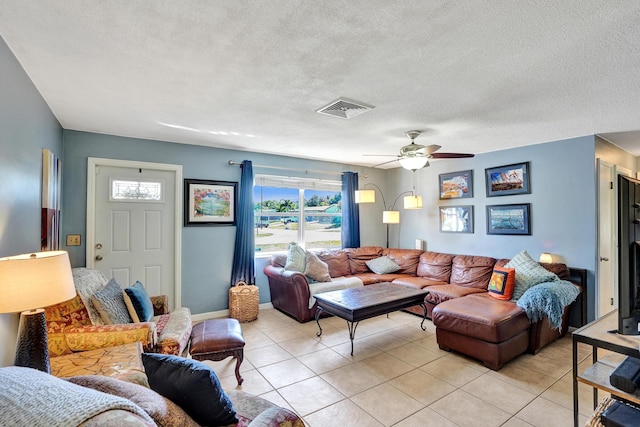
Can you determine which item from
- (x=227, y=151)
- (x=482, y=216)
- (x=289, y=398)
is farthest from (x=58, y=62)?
(x=482, y=216)

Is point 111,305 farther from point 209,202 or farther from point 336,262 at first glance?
point 336,262

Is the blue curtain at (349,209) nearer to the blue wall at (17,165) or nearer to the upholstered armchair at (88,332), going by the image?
the upholstered armchair at (88,332)

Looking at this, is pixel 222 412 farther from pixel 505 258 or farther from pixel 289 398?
pixel 505 258

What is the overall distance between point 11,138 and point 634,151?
23.2ft

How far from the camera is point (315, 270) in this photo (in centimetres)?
455

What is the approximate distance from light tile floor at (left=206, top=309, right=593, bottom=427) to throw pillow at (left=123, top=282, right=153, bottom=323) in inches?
32.0

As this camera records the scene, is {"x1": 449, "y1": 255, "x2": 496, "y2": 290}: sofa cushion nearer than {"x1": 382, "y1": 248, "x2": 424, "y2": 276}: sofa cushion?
Yes

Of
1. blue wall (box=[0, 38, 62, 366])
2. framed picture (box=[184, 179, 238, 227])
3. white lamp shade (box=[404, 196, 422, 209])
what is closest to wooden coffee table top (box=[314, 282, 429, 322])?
white lamp shade (box=[404, 196, 422, 209])

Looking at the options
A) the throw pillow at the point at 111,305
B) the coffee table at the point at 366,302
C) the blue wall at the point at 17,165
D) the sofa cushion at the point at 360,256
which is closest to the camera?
the blue wall at the point at 17,165

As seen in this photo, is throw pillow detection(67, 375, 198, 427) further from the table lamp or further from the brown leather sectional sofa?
the brown leather sectional sofa

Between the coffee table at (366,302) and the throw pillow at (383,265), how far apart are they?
1190 mm

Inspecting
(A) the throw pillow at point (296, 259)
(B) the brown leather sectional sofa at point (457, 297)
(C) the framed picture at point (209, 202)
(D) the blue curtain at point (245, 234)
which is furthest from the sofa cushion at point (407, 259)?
(C) the framed picture at point (209, 202)

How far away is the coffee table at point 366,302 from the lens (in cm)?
325

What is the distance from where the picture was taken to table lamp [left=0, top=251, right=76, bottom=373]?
59.7 inches
